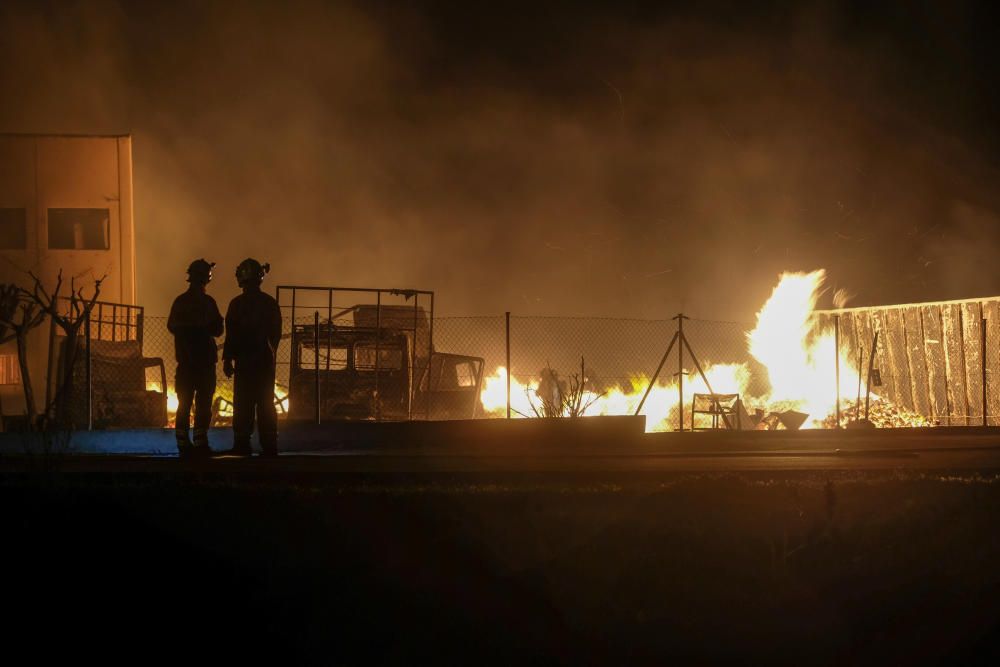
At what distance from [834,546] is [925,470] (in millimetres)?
3590

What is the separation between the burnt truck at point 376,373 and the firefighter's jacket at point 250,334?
4.78m

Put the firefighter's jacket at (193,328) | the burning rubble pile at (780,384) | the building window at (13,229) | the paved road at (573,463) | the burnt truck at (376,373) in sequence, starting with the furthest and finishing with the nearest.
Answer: the building window at (13,229), the burning rubble pile at (780,384), the burnt truck at (376,373), the firefighter's jacket at (193,328), the paved road at (573,463)

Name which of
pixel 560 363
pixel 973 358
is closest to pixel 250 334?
pixel 973 358

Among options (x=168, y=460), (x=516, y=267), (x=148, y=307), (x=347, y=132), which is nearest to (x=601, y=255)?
(x=516, y=267)

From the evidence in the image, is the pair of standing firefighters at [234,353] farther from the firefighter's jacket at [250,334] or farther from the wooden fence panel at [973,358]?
the wooden fence panel at [973,358]

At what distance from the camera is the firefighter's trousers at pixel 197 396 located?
38.1ft

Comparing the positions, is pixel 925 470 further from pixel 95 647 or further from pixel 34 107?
pixel 34 107

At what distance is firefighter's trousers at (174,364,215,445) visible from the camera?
1160 centimetres

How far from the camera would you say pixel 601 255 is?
3928cm

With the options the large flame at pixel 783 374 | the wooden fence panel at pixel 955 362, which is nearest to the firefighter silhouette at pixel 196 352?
the large flame at pixel 783 374

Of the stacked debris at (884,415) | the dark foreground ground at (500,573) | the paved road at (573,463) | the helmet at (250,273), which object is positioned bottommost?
the dark foreground ground at (500,573)

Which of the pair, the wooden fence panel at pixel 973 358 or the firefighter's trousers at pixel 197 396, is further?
the wooden fence panel at pixel 973 358

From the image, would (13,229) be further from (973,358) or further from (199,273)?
(973,358)

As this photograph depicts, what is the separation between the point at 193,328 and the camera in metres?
11.5
